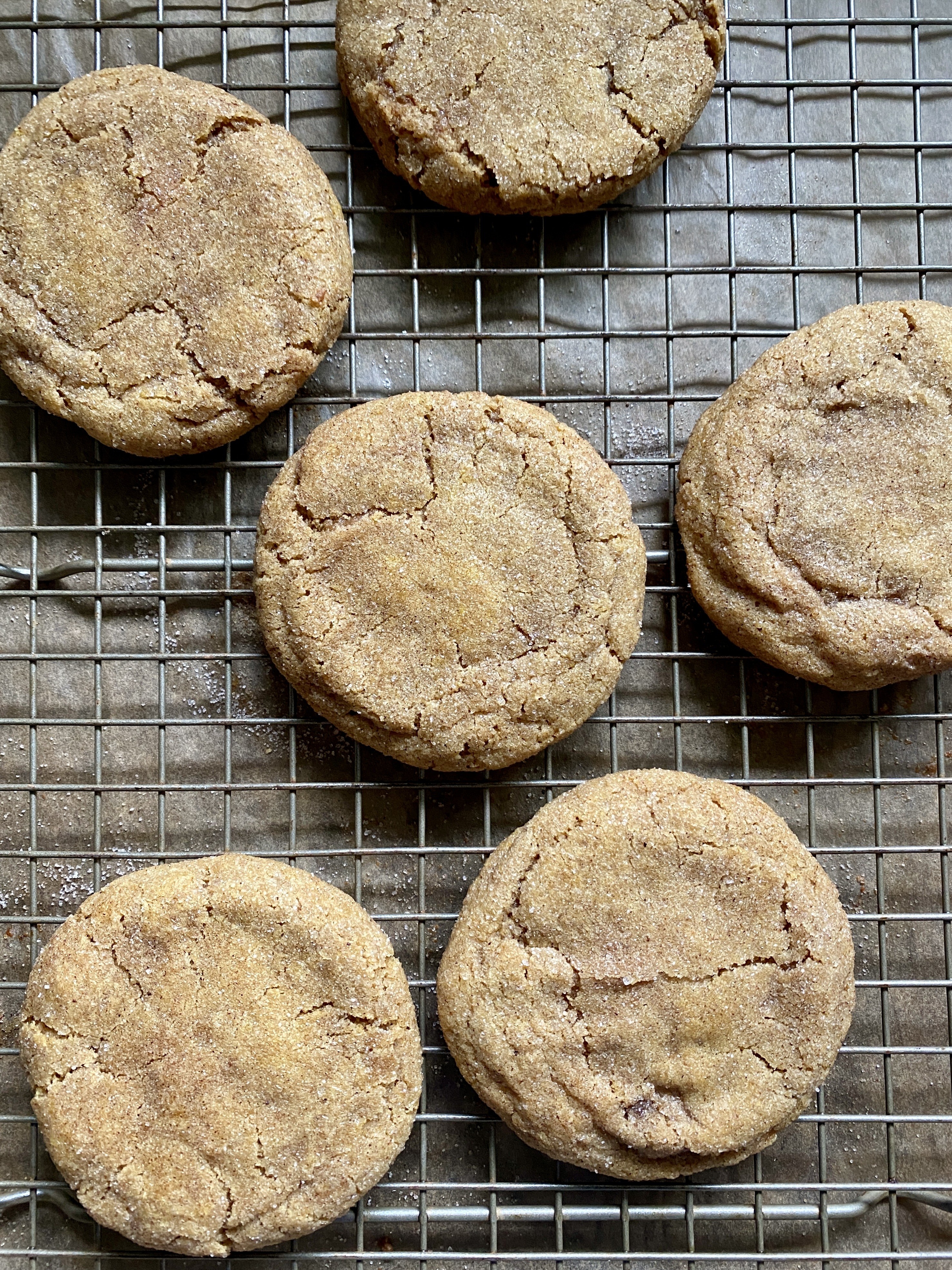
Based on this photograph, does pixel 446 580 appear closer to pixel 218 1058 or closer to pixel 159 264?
pixel 159 264

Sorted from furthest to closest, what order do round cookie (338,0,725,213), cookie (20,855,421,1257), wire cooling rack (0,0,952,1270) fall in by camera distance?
wire cooling rack (0,0,952,1270) < round cookie (338,0,725,213) < cookie (20,855,421,1257)

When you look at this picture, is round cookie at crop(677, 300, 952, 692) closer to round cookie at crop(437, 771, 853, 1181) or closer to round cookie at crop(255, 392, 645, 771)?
round cookie at crop(255, 392, 645, 771)

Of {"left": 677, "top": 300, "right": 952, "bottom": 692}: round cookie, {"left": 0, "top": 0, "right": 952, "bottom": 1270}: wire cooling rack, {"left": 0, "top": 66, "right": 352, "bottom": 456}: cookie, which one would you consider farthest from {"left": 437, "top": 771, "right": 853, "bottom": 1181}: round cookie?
{"left": 0, "top": 66, "right": 352, "bottom": 456}: cookie

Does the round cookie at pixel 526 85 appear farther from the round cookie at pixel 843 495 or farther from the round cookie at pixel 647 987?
the round cookie at pixel 647 987

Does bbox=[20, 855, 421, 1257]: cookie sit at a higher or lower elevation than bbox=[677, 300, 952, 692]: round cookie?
lower

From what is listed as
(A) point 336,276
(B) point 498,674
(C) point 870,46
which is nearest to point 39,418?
(A) point 336,276

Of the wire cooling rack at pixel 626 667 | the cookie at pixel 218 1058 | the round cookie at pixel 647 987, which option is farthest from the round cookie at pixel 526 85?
the cookie at pixel 218 1058
